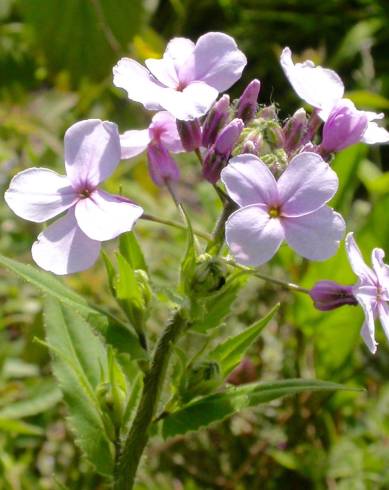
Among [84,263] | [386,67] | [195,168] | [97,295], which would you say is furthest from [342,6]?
[84,263]

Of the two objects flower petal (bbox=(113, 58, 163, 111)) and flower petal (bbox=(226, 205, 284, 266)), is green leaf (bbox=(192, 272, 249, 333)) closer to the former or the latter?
flower petal (bbox=(226, 205, 284, 266))

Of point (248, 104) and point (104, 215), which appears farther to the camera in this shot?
point (248, 104)

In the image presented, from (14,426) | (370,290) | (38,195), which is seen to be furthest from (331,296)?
(14,426)

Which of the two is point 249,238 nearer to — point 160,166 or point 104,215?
point 104,215

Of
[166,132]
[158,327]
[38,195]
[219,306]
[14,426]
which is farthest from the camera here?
[158,327]

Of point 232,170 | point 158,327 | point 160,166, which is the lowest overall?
point 158,327
